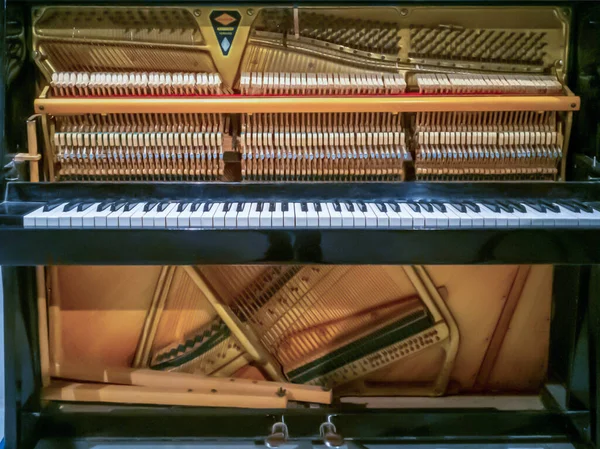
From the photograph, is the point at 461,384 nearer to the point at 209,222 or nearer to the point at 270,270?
the point at 270,270

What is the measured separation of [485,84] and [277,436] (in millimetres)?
1390

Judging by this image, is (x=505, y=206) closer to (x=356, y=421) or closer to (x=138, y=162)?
(x=356, y=421)

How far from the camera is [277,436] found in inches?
79.4

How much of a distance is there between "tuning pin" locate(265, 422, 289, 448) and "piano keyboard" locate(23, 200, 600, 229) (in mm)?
823

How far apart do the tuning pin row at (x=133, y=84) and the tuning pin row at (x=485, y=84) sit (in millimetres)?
709

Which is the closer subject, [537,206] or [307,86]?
[537,206]

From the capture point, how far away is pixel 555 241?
1633mm

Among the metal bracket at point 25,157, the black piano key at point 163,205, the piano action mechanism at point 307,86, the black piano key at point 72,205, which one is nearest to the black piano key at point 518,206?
the piano action mechanism at point 307,86

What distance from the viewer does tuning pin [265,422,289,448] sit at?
6.58 ft

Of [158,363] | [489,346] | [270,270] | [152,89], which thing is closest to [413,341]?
[489,346]

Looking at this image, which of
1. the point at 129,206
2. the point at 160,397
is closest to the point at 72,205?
the point at 129,206

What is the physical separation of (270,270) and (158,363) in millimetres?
618

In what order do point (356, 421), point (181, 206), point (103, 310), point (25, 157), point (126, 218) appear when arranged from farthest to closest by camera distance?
point (103, 310) → point (356, 421) → point (25, 157) → point (181, 206) → point (126, 218)

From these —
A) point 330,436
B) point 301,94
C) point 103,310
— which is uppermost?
point 301,94
